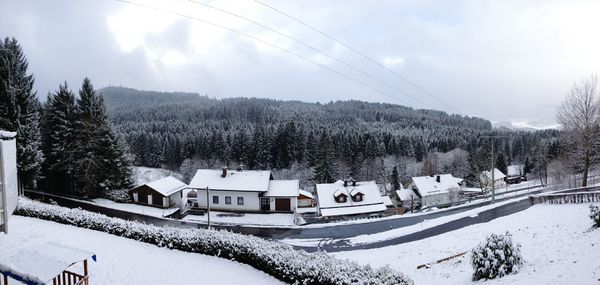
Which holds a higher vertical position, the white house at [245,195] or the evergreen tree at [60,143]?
the evergreen tree at [60,143]

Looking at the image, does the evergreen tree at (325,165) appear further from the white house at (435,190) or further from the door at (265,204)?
the door at (265,204)

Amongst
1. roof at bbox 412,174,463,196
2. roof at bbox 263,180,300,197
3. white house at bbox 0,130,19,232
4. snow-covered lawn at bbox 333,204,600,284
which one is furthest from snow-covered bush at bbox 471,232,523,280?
roof at bbox 412,174,463,196

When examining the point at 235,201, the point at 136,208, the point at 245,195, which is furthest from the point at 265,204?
the point at 136,208

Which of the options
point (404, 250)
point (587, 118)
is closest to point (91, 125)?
point (404, 250)

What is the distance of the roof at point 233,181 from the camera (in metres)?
39.5

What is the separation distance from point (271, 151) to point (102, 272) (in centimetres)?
6257

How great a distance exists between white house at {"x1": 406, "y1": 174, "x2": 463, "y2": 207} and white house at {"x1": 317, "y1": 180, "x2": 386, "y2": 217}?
12540 mm

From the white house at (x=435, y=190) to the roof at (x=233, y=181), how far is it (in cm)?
2760

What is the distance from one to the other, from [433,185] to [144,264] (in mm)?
52422

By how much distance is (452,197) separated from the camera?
2130 inches

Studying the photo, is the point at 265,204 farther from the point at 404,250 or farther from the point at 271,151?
the point at 271,151

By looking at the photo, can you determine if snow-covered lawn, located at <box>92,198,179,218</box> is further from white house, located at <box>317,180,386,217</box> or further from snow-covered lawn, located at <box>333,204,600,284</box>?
snow-covered lawn, located at <box>333,204,600,284</box>

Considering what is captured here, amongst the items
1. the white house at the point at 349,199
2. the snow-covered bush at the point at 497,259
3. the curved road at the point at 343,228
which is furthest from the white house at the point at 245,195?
the snow-covered bush at the point at 497,259

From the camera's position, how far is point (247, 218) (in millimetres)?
36250
